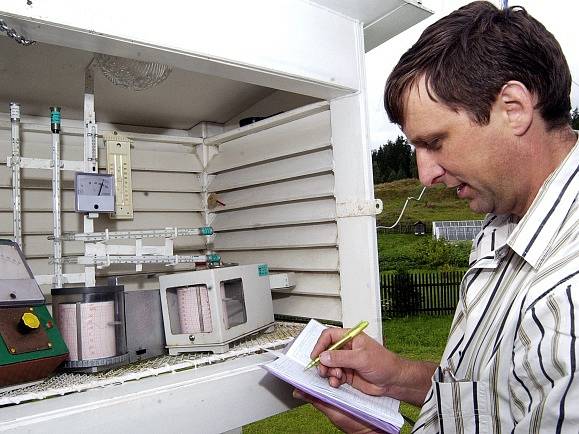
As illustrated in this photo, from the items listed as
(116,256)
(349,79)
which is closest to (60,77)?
(116,256)

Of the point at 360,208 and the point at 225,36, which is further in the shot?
the point at 360,208

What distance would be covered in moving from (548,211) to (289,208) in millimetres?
1435

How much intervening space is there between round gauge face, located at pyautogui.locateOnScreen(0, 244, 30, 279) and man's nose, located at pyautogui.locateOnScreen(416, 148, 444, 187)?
125 cm

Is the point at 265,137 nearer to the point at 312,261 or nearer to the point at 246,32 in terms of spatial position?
the point at 312,261

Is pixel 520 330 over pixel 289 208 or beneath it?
beneath

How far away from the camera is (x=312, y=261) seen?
2221mm

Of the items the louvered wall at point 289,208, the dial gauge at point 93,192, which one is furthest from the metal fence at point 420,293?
the dial gauge at point 93,192

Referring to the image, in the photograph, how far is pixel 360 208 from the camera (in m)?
1.95

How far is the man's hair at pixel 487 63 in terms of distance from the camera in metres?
1.05

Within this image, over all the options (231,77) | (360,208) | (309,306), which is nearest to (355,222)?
(360,208)

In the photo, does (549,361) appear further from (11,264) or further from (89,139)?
(89,139)

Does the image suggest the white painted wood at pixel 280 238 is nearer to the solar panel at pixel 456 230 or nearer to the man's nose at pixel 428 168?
Result: the man's nose at pixel 428 168

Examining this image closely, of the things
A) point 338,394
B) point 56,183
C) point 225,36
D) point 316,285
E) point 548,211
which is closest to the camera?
point 548,211

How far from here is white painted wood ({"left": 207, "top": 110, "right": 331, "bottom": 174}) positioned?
2152mm
